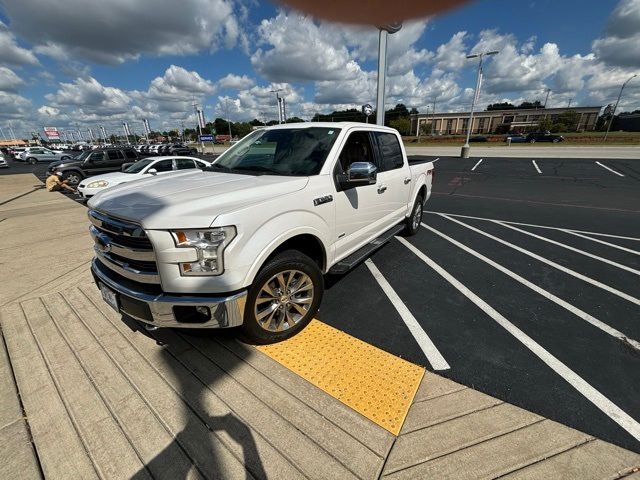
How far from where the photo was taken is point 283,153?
3453mm

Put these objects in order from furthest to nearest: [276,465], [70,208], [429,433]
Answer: [70,208] → [429,433] → [276,465]

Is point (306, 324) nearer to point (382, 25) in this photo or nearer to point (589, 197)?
point (589, 197)

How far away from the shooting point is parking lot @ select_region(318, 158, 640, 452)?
230cm

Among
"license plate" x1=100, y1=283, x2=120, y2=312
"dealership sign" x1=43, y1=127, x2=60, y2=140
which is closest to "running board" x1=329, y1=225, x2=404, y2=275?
"license plate" x1=100, y1=283, x2=120, y2=312

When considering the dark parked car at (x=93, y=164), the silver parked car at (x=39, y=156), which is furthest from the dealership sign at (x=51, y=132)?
the dark parked car at (x=93, y=164)

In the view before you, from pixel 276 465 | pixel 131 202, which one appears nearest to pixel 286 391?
pixel 276 465

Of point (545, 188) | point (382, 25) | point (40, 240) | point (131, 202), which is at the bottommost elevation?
point (545, 188)

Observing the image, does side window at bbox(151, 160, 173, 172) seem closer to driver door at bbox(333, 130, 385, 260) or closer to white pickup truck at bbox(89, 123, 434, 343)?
white pickup truck at bbox(89, 123, 434, 343)

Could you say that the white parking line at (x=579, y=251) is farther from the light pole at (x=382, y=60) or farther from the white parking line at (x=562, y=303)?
the light pole at (x=382, y=60)

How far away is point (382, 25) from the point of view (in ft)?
37.8

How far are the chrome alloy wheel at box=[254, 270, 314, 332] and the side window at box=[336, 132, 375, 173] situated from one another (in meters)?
1.30

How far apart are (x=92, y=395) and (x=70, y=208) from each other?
948 cm

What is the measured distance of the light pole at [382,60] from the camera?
38.2 feet

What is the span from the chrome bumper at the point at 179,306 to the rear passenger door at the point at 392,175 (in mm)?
2559
